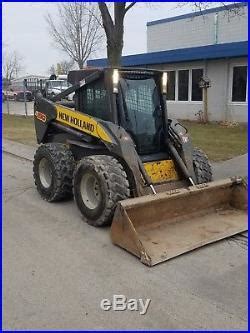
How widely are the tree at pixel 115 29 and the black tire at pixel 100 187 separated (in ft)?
21.6

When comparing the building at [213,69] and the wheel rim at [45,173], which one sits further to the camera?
the building at [213,69]

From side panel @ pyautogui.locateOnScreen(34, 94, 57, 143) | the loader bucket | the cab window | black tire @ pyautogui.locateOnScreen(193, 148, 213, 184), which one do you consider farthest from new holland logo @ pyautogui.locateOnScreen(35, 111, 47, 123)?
the loader bucket

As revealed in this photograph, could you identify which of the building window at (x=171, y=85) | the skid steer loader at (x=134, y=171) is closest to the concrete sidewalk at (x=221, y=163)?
the skid steer loader at (x=134, y=171)

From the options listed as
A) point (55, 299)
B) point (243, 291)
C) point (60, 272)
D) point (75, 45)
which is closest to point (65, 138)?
point (60, 272)

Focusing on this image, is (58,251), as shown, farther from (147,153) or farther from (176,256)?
(147,153)

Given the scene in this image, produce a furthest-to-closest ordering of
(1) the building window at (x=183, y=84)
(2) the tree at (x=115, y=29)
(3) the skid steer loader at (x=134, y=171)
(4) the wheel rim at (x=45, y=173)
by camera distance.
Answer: (1) the building window at (x=183, y=84)
(2) the tree at (x=115, y=29)
(4) the wheel rim at (x=45, y=173)
(3) the skid steer loader at (x=134, y=171)

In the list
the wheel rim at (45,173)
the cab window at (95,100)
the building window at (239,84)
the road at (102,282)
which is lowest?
the road at (102,282)

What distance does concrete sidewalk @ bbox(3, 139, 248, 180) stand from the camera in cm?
816

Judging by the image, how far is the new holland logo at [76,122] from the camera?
5.61 meters

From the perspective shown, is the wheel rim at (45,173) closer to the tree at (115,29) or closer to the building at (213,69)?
the tree at (115,29)

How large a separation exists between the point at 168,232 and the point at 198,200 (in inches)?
29.0

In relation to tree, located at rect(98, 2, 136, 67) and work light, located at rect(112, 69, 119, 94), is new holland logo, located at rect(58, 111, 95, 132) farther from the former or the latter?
tree, located at rect(98, 2, 136, 67)

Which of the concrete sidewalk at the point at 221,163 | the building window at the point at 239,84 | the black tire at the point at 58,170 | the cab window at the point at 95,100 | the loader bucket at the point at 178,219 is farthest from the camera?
the building window at the point at 239,84

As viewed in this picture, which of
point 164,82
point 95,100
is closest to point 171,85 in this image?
point 164,82
